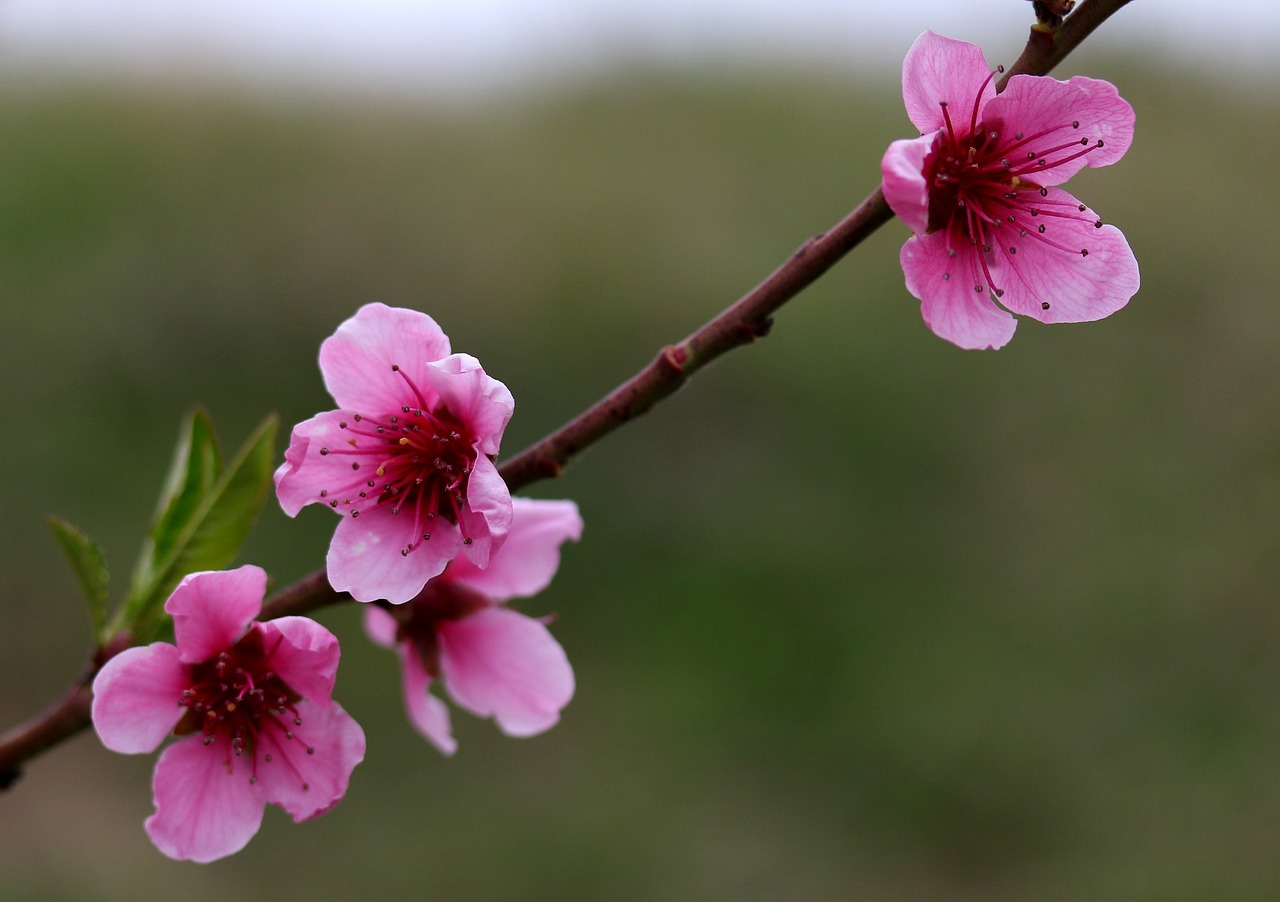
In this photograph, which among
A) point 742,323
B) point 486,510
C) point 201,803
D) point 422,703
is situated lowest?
point 422,703

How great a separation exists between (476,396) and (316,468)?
18cm

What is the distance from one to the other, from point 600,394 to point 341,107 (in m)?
2.63

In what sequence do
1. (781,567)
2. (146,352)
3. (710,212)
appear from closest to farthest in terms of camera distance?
(781,567) → (146,352) → (710,212)

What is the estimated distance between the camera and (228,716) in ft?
3.02

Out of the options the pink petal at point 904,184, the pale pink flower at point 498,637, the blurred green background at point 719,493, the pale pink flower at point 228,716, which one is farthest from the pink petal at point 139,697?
the blurred green background at point 719,493

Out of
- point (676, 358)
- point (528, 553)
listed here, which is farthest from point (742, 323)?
point (528, 553)

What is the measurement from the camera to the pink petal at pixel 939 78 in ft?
2.81

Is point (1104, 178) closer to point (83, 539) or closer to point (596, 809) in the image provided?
point (596, 809)

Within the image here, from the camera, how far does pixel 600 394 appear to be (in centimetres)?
538

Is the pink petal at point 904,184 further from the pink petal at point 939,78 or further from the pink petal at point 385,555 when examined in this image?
the pink petal at point 385,555

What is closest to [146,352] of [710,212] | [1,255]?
[1,255]

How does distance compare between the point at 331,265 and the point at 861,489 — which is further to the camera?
the point at 331,265

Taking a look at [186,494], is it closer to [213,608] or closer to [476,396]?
[213,608]

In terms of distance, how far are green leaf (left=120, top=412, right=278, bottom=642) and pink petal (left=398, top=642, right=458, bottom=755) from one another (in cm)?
22
